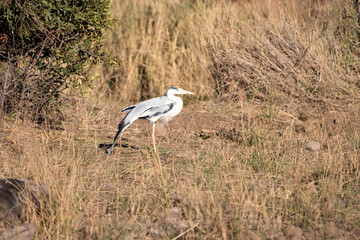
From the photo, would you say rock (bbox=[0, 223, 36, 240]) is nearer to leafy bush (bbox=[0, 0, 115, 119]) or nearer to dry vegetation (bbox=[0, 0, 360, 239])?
dry vegetation (bbox=[0, 0, 360, 239])

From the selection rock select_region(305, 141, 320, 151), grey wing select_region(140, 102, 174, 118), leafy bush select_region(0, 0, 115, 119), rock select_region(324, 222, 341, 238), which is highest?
leafy bush select_region(0, 0, 115, 119)

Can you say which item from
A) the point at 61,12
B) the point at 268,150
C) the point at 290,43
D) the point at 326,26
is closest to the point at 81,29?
the point at 61,12

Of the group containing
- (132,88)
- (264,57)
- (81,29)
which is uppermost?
(81,29)

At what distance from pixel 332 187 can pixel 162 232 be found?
1.48 meters

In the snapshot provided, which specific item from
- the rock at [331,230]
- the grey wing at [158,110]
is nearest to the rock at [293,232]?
the rock at [331,230]

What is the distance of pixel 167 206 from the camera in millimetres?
3471

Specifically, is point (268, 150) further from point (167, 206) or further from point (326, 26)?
point (326, 26)

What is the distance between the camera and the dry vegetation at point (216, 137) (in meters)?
3.24

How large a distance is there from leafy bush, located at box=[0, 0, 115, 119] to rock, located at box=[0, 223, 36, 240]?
2.61m

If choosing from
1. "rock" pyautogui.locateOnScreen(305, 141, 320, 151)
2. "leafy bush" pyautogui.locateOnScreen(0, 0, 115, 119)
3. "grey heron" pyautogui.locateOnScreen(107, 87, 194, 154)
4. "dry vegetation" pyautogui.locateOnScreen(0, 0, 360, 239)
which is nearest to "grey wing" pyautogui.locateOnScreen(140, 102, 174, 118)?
"grey heron" pyautogui.locateOnScreen(107, 87, 194, 154)

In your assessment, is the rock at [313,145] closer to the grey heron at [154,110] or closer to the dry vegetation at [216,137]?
the dry vegetation at [216,137]

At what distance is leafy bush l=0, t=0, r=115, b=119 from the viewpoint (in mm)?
5090

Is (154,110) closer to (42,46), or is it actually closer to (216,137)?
(216,137)

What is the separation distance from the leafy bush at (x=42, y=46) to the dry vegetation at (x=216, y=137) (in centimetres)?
39
